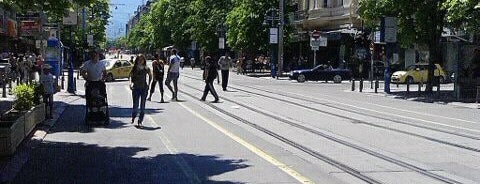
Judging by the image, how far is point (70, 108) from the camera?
2098 centimetres

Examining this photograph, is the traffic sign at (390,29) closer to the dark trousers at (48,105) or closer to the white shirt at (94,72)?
the dark trousers at (48,105)

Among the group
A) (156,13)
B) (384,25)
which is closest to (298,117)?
(384,25)

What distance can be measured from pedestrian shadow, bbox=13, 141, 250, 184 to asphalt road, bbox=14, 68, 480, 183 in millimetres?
15

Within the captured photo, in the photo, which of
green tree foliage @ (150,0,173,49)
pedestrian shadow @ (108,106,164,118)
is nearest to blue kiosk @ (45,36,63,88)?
pedestrian shadow @ (108,106,164,118)

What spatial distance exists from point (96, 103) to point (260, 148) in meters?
4.94

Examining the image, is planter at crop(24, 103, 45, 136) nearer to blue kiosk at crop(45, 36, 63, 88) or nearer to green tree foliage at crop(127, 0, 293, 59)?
blue kiosk at crop(45, 36, 63, 88)

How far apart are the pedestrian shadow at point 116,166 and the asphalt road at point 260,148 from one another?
1 centimetres

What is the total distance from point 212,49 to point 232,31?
53.3 feet

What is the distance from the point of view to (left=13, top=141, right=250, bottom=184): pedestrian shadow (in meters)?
9.38

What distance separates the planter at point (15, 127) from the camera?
10.9 meters

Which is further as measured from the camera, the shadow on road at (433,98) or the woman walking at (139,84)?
the shadow on road at (433,98)

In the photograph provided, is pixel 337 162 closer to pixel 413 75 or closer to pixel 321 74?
pixel 413 75

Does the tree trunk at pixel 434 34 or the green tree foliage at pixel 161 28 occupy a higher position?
the green tree foliage at pixel 161 28

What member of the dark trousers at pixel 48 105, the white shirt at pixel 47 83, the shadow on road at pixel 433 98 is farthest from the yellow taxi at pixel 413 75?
the white shirt at pixel 47 83
